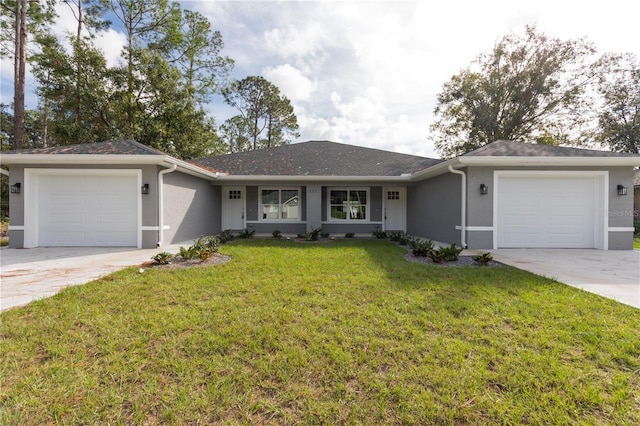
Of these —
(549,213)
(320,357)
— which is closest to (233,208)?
(320,357)

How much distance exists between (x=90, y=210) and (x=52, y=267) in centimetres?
303

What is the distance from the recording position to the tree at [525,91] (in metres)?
17.0

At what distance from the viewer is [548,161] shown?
→ 739 centimetres

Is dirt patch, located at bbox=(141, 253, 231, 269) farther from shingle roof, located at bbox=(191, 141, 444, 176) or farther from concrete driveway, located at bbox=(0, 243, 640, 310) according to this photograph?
shingle roof, located at bbox=(191, 141, 444, 176)

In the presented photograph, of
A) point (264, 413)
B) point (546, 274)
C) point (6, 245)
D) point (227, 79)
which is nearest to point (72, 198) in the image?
point (6, 245)

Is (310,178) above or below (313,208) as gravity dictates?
above

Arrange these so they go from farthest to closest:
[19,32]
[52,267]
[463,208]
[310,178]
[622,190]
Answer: [19,32]
[310,178]
[463,208]
[622,190]
[52,267]

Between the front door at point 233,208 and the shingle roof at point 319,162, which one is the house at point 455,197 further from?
the front door at point 233,208

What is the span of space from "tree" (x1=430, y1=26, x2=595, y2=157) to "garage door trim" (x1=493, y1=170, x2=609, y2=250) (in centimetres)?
1180

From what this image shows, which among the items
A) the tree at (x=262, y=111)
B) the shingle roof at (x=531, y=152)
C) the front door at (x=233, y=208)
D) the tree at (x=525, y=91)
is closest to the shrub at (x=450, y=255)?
the shingle roof at (x=531, y=152)

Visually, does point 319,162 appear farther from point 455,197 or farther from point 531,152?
point 531,152

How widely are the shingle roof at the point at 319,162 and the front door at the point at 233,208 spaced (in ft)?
3.39

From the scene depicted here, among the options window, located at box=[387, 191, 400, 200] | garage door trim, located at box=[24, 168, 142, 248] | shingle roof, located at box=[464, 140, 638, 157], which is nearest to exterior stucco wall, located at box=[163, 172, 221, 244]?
garage door trim, located at box=[24, 168, 142, 248]

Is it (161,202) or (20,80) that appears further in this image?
(20,80)
